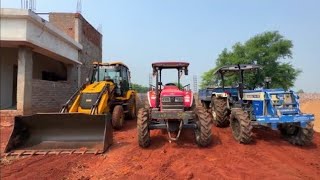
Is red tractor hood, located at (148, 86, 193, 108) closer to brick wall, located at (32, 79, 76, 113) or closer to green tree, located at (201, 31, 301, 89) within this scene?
brick wall, located at (32, 79, 76, 113)

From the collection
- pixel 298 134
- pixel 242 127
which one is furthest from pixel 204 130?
pixel 298 134

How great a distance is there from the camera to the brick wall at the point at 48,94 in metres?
12.7

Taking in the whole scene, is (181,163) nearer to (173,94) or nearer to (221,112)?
(173,94)

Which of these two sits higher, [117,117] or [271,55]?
[271,55]

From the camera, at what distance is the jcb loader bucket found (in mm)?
8148

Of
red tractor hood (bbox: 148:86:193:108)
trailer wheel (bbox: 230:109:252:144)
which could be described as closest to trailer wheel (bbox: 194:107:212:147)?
red tractor hood (bbox: 148:86:193:108)

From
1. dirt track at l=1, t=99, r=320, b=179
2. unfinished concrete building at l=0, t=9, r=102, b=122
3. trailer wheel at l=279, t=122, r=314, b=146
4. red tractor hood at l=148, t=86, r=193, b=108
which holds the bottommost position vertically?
dirt track at l=1, t=99, r=320, b=179

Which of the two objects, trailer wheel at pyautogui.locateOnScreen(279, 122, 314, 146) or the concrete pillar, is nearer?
→ trailer wheel at pyautogui.locateOnScreen(279, 122, 314, 146)

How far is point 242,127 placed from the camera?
866cm

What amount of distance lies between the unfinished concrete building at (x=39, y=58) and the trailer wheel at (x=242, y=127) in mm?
7454

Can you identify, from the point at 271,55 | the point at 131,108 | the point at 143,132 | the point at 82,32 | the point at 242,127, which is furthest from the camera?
the point at 271,55

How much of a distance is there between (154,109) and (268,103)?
3.26 m

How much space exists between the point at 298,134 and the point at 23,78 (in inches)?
368

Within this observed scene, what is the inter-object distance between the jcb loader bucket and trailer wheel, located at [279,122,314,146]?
17.1 ft
